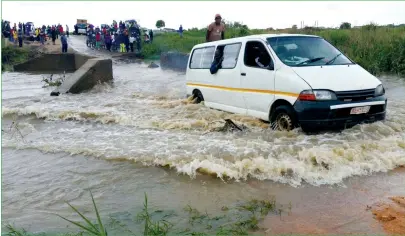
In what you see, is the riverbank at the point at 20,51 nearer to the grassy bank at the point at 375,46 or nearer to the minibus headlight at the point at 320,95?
the grassy bank at the point at 375,46

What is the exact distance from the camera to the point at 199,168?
204 inches

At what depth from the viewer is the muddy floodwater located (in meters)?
4.05

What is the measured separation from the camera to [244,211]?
3.87 meters

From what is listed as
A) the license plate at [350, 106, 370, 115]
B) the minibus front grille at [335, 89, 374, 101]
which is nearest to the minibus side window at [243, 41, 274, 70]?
the minibus front grille at [335, 89, 374, 101]

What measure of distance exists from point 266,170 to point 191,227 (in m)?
1.69

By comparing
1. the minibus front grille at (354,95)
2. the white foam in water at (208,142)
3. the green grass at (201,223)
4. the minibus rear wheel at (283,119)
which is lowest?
the green grass at (201,223)

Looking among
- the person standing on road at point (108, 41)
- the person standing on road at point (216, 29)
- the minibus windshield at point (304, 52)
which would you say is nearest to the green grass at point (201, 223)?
the minibus windshield at point (304, 52)

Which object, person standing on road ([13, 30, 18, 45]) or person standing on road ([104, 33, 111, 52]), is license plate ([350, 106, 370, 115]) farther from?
person standing on road ([13, 30, 18, 45])

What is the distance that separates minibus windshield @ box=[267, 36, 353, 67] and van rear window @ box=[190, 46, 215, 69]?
1876 millimetres

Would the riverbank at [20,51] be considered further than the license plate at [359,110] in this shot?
Yes

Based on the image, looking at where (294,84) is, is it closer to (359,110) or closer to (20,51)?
(359,110)

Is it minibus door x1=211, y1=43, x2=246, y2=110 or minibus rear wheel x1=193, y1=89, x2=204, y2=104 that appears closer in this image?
minibus door x1=211, y1=43, x2=246, y2=110

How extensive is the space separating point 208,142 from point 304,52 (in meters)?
2.28

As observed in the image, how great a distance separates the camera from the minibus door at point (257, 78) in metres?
6.68
